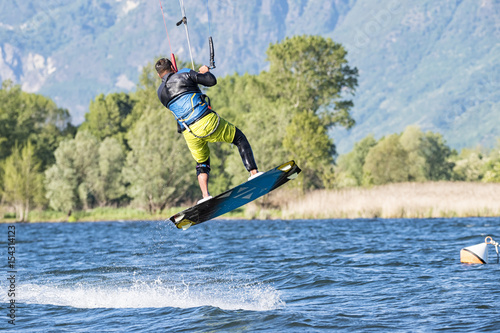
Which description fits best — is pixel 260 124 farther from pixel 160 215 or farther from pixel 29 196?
pixel 29 196

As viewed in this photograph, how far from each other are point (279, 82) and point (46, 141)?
2520 cm

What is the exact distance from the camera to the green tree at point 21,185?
4997 centimetres

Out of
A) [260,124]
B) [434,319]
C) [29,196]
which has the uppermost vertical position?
[260,124]

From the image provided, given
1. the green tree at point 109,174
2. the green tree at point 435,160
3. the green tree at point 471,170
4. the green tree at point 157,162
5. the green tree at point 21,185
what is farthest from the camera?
the green tree at point 471,170

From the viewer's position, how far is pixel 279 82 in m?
60.0

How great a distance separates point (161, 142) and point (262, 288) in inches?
1567

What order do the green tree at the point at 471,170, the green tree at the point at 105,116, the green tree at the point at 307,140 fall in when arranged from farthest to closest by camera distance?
the green tree at the point at 471,170 < the green tree at the point at 105,116 < the green tree at the point at 307,140

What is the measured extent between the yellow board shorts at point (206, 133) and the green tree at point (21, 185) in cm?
4219

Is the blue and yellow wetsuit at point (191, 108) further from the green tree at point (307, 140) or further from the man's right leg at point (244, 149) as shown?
the green tree at point (307, 140)

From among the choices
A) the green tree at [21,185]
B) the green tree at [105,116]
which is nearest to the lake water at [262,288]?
the green tree at [21,185]

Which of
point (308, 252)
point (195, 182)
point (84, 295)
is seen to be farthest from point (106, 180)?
point (84, 295)

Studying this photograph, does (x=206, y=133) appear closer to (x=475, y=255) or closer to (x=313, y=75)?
(x=475, y=255)

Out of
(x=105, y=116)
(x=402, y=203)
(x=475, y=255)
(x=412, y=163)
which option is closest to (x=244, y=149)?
(x=475, y=255)

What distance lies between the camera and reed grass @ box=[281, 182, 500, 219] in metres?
33.6
